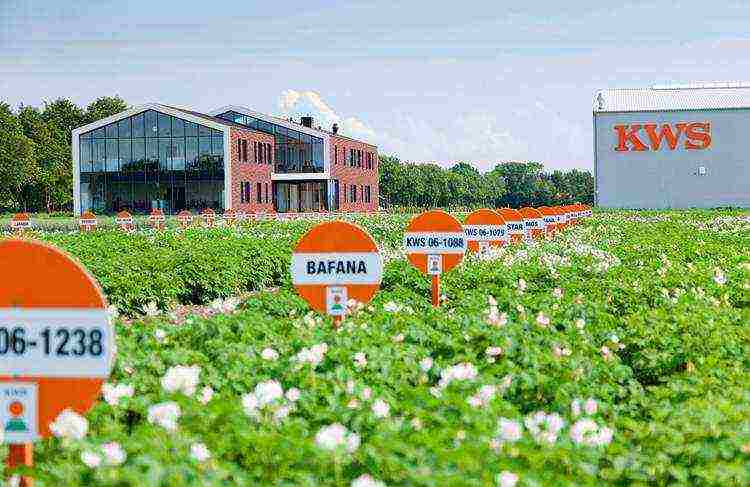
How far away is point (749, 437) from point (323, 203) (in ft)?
216

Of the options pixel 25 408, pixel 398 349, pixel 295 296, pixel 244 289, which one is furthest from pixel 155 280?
pixel 25 408

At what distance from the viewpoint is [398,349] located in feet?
20.0

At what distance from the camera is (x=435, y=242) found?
33.5 feet

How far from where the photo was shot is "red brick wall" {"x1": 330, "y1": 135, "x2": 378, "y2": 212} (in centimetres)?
7038

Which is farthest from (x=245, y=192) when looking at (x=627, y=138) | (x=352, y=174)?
(x=627, y=138)

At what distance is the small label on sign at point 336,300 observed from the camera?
7.51 metres

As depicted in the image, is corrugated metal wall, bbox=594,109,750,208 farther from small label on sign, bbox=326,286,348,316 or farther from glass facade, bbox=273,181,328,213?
small label on sign, bbox=326,286,348,316

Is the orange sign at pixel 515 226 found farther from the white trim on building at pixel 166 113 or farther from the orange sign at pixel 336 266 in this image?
the white trim on building at pixel 166 113

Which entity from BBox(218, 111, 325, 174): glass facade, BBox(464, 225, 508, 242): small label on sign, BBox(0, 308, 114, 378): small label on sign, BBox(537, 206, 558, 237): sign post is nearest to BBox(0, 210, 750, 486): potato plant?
BBox(0, 308, 114, 378): small label on sign

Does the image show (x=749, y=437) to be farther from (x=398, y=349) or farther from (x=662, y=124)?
(x=662, y=124)

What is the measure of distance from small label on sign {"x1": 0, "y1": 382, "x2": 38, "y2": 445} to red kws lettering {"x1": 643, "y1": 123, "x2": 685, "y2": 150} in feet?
201

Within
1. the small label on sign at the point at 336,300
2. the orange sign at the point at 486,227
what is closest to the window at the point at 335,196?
the orange sign at the point at 486,227

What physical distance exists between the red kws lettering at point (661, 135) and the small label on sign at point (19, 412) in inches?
2412

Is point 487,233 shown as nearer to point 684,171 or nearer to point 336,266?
point 336,266
